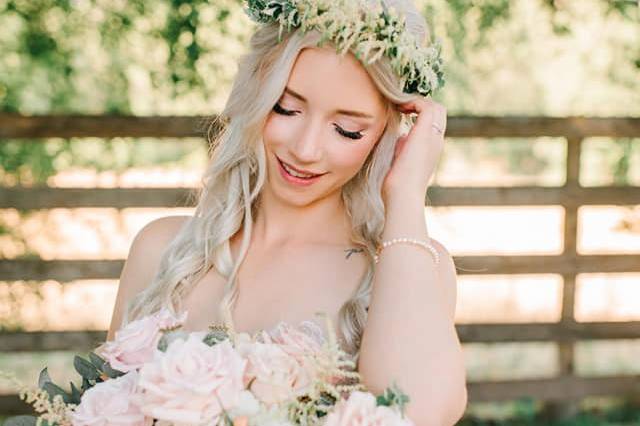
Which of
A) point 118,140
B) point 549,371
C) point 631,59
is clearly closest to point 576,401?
point 549,371

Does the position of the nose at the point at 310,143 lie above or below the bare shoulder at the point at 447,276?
above

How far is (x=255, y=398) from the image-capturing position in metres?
1.62

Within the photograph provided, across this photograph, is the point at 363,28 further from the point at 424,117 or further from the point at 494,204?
the point at 494,204

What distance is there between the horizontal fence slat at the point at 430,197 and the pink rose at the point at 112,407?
3.06m

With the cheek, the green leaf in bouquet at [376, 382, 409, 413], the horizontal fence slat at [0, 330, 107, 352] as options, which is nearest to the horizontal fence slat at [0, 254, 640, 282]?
the horizontal fence slat at [0, 330, 107, 352]

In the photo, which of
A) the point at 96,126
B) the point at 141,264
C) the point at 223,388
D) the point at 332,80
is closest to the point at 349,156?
the point at 332,80

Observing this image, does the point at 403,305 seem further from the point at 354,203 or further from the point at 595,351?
the point at 595,351

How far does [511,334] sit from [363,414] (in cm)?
417

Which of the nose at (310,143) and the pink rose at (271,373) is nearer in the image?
the pink rose at (271,373)

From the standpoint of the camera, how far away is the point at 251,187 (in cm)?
272

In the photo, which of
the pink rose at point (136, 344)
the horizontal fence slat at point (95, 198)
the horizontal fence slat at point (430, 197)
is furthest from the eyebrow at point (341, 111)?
the horizontal fence slat at point (95, 198)

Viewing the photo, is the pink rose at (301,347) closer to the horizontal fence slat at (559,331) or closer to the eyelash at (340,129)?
the eyelash at (340,129)

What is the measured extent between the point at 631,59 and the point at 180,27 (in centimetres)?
269

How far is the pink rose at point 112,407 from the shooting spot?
5.38 feet
